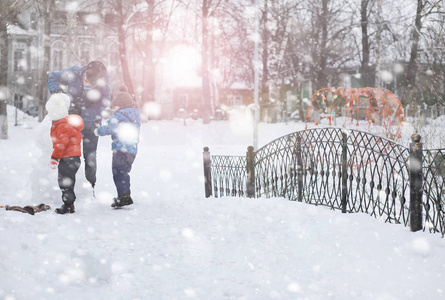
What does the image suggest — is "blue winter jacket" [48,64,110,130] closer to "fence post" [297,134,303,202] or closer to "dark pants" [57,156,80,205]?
"dark pants" [57,156,80,205]

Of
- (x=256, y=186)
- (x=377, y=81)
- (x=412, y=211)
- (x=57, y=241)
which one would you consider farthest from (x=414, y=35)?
(x=57, y=241)

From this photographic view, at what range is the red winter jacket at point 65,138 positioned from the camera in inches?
250

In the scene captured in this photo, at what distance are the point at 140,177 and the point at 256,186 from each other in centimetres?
351

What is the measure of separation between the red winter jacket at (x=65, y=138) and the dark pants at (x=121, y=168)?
0.68 metres

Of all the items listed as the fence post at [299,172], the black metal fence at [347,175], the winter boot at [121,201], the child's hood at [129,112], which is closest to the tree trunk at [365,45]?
the black metal fence at [347,175]

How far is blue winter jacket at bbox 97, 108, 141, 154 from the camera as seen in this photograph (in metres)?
6.93

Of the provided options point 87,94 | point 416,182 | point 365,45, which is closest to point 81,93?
point 87,94

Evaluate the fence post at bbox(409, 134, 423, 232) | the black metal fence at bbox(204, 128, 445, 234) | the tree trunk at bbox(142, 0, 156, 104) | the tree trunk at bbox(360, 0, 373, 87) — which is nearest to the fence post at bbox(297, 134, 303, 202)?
the black metal fence at bbox(204, 128, 445, 234)

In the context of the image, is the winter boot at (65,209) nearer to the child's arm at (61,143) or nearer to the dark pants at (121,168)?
the child's arm at (61,143)

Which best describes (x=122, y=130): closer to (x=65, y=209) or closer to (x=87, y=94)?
(x=87, y=94)

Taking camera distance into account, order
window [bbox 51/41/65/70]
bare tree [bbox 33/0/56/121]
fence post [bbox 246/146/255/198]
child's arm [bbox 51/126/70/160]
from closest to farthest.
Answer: child's arm [bbox 51/126/70/160] → fence post [bbox 246/146/255/198] → bare tree [bbox 33/0/56/121] → window [bbox 51/41/65/70]

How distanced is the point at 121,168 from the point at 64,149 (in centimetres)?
98

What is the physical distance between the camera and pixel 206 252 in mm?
5504

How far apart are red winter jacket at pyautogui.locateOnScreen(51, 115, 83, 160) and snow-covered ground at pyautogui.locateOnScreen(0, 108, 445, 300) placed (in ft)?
2.13
